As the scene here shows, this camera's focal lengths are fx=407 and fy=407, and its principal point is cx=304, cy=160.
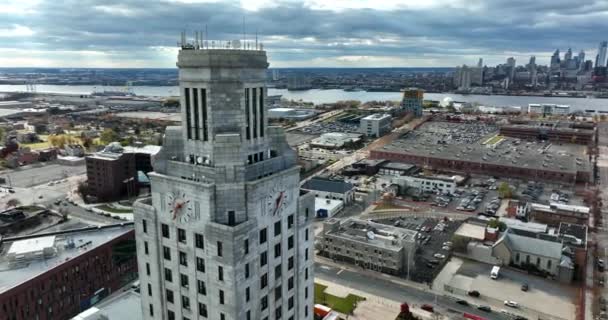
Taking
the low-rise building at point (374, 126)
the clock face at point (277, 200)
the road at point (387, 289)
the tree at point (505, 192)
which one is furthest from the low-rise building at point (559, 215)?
the low-rise building at point (374, 126)

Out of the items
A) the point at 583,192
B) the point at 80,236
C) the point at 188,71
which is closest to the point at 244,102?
the point at 188,71

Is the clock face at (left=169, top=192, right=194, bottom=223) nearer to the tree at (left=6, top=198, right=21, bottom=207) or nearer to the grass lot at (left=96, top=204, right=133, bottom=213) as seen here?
the grass lot at (left=96, top=204, right=133, bottom=213)

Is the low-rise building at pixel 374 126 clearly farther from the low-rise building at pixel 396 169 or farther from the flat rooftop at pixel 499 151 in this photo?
the low-rise building at pixel 396 169

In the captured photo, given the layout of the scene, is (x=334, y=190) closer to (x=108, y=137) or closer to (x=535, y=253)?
(x=535, y=253)

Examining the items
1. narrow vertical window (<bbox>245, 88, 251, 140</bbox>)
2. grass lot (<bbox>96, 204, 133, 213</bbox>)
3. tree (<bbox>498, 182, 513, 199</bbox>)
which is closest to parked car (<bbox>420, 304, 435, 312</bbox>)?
narrow vertical window (<bbox>245, 88, 251, 140</bbox>)

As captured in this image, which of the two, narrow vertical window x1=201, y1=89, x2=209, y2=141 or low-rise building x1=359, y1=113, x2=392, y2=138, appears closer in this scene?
narrow vertical window x1=201, y1=89, x2=209, y2=141

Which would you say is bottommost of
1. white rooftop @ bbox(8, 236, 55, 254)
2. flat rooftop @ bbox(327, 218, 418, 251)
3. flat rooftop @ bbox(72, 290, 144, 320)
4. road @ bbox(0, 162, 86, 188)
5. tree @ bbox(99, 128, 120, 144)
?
road @ bbox(0, 162, 86, 188)

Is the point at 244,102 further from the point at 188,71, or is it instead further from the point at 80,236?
the point at 80,236

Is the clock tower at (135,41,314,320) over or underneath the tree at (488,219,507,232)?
over
